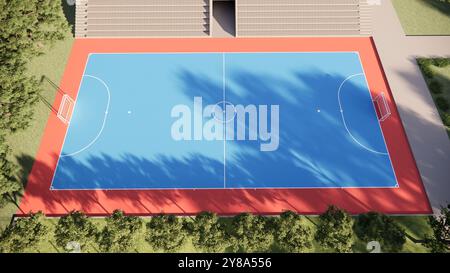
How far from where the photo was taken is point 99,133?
23172 mm

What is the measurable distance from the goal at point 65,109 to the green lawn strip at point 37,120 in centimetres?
Answer: 128

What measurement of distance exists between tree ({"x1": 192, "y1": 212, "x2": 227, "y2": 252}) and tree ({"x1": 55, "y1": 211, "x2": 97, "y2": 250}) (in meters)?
5.09

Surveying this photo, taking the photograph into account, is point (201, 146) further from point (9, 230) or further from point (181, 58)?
point (9, 230)

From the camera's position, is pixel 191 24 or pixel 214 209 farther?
pixel 191 24

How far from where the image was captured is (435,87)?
2508 cm

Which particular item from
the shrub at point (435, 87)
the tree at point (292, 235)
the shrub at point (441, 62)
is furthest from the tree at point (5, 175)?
the shrub at point (441, 62)

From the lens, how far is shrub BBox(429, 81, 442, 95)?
25.0 m

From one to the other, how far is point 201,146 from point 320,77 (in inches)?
389

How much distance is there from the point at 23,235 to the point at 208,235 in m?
8.73

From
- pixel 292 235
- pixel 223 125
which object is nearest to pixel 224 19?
pixel 223 125

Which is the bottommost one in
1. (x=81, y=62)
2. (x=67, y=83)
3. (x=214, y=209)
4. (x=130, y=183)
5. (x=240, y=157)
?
(x=214, y=209)

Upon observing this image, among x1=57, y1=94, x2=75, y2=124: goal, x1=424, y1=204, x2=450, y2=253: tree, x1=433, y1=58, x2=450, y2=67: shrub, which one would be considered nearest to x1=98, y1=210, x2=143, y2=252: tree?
x1=57, y1=94, x2=75, y2=124: goal
